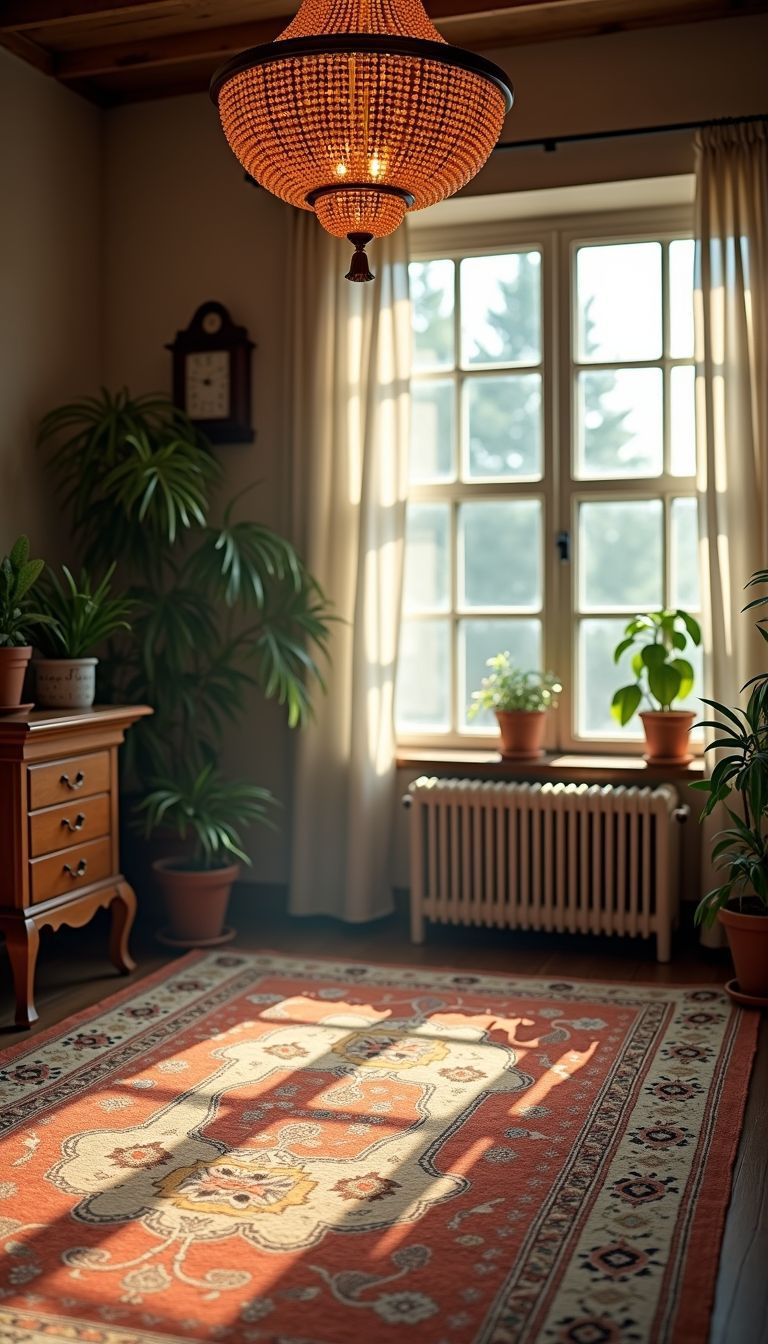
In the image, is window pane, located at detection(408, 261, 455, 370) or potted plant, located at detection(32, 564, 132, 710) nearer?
potted plant, located at detection(32, 564, 132, 710)

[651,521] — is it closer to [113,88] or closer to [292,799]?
[292,799]

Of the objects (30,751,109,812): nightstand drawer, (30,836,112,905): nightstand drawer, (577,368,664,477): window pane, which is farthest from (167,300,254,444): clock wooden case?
(30,836,112,905): nightstand drawer

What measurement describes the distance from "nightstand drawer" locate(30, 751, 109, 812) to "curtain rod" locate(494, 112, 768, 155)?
7.96 feet

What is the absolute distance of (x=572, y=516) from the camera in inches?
186

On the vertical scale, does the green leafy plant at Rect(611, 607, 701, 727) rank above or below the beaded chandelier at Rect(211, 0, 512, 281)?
below

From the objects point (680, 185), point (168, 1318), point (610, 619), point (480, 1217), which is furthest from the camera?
point (610, 619)

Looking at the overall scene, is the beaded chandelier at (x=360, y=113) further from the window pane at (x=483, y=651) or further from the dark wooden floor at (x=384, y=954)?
the window pane at (x=483, y=651)

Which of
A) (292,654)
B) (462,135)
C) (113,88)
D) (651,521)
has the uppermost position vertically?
(113,88)

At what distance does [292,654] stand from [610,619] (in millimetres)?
1130

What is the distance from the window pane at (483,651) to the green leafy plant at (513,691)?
0.36 ft

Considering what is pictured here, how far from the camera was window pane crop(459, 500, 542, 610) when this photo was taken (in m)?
4.80

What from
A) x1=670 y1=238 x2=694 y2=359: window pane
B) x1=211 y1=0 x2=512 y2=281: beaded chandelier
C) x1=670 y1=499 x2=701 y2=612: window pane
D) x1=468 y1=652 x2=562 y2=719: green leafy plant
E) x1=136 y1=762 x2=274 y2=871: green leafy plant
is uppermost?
x1=670 y1=238 x2=694 y2=359: window pane

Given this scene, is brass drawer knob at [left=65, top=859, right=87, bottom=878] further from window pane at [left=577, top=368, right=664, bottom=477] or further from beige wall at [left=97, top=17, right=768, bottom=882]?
window pane at [left=577, top=368, right=664, bottom=477]

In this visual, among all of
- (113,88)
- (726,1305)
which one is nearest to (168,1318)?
(726,1305)
